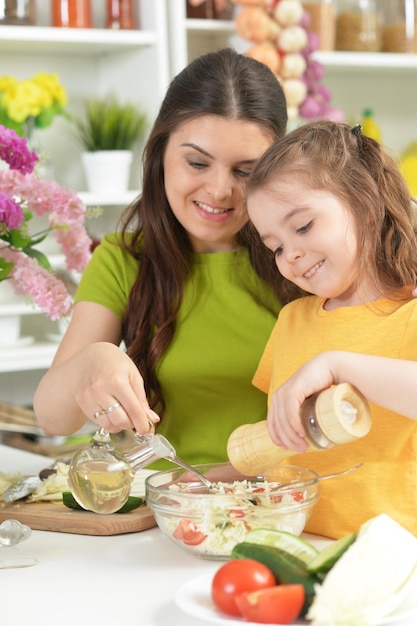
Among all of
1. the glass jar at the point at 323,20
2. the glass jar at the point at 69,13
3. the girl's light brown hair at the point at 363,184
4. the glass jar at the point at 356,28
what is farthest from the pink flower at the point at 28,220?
the glass jar at the point at 356,28

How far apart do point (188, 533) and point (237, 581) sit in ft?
0.72

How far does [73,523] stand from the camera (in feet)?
4.41

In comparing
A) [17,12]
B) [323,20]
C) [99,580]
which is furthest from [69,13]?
[99,580]

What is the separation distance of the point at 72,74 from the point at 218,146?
1705 mm

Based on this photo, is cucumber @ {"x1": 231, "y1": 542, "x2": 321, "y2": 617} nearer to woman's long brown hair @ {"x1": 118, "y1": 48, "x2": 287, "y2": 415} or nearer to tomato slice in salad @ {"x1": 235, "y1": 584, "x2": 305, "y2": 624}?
tomato slice in salad @ {"x1": 235, "y1": 584, "x2": 305, "y2": 624}

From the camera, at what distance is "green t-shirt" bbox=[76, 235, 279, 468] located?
1750 mm

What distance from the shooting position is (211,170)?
1.62 m

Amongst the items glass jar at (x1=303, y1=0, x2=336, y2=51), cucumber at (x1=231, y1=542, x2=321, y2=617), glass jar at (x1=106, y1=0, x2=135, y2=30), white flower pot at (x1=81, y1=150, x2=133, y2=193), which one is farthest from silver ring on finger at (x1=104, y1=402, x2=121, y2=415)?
glass jar at (x1=303, y1=0, x2=336, y2=51)

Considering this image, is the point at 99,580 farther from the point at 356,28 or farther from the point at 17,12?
the point at 356,28

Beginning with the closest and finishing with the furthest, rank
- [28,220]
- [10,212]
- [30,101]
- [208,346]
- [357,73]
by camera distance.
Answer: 1. [10,212]
2. [28,220]
3. [208,346]
4. [30,101]
5. [357,73]

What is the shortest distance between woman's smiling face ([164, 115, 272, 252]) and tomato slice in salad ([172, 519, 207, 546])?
0.62m

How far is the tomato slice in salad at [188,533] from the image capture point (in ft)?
3.81

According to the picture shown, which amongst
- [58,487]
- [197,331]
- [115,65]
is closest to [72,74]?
[115,65]

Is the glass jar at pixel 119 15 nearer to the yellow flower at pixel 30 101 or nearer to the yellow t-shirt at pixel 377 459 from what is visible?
the yellow flower at pixel 30 101
